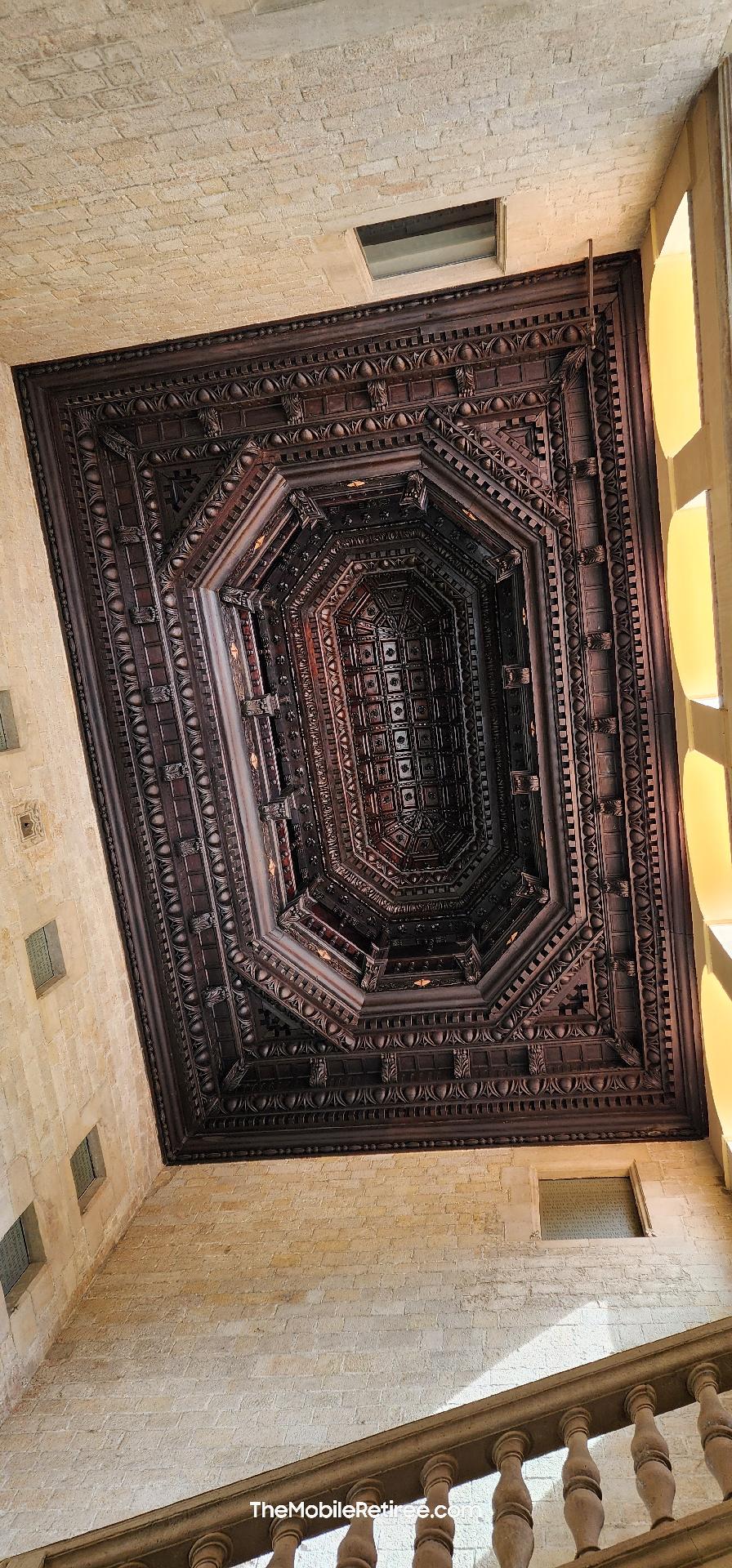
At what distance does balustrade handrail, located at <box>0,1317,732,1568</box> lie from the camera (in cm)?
343

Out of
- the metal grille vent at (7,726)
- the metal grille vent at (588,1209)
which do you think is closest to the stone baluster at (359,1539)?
the metal grille vent at (588,1209)

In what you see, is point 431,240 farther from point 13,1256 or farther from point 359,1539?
point 13,1256

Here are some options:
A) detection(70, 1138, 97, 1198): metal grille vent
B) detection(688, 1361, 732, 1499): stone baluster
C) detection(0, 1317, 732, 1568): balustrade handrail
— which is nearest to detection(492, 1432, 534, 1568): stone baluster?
detection(0, 1317, 732, 1568): balustrade handrail

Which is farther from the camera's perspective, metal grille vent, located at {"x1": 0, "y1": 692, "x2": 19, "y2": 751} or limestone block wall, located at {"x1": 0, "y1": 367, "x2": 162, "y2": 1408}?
metal grille vent, located at {"x1": 0, "y1": 692, "x2": 19, "y2": 751}

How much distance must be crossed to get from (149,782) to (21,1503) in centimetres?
486

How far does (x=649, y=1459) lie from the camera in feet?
10.6

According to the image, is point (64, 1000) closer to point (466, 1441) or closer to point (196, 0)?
point (466, 1441)

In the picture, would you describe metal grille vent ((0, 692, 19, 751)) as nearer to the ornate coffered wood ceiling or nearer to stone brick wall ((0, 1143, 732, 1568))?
the ornate coffered wood ceiling

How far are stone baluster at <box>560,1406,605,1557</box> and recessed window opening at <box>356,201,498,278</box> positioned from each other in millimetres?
6889

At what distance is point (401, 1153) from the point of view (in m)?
7.60

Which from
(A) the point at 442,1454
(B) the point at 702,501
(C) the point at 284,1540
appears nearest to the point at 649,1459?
(A) the point at 442,1454

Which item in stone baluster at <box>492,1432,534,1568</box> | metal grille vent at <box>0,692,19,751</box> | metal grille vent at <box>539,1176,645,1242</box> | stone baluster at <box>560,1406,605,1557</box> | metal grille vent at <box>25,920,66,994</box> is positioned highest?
metal grille vent at <box>0,692,19,751</box>

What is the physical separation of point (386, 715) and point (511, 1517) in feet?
20.3

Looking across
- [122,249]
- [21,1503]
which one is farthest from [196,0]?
[21,1503]
